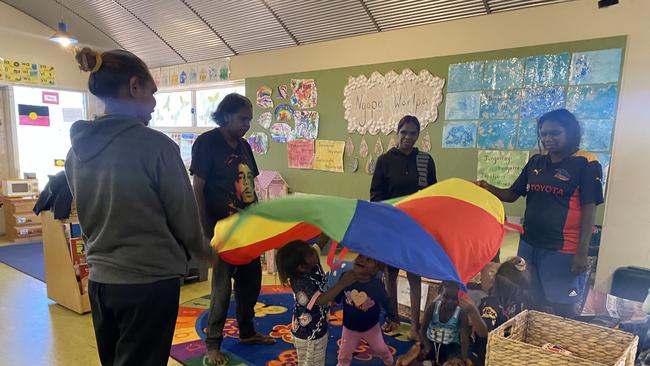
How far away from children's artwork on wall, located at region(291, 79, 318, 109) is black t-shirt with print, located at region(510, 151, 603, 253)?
2.63 meters

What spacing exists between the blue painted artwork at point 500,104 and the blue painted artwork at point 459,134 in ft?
0.44

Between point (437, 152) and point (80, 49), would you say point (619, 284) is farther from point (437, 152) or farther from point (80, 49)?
point (80, 49)

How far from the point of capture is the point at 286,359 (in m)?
2.40

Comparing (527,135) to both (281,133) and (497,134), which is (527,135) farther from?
(281,133)

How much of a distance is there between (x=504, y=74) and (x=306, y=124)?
2.01 metres

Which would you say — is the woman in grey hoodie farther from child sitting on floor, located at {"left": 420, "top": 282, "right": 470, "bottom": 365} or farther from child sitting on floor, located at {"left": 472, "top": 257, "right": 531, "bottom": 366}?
child sitting on floor, located at {"left": 472, "top": 257, "right": 531, "bottom": 366}

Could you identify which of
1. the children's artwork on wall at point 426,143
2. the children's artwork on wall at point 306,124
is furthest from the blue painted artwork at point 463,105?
the children's artwork on wall at point 306,124

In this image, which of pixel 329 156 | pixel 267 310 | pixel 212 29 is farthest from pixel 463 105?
pixel 212 29

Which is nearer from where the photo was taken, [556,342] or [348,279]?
[556,342]

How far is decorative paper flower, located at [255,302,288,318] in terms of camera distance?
3101mm

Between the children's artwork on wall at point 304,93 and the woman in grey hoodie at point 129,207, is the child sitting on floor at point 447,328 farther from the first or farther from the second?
the children's artwork on wall at point 304,93

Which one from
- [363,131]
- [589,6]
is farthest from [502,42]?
[363,131]

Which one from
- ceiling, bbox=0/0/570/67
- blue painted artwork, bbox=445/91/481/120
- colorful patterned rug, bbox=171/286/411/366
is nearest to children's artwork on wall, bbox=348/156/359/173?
blue painted artwork, bbox=445/91/481/120

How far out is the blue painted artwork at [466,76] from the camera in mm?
3250
